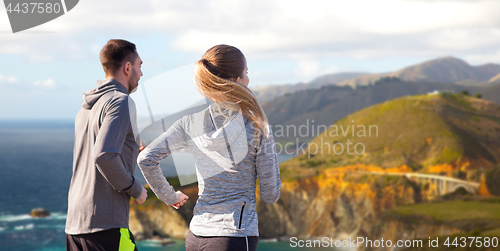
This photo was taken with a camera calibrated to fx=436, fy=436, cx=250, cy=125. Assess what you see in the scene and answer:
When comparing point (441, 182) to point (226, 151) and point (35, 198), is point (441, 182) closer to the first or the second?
point (226, 151)

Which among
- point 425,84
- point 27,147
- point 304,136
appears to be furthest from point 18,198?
point 425,84

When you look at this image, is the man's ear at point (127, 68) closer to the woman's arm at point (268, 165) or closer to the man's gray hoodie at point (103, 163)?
the man's gray hoodie at point (103, 163)

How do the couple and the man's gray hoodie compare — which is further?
the man's gray hoodie

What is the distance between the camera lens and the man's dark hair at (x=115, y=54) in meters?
2.60

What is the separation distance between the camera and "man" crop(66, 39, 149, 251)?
2.37m

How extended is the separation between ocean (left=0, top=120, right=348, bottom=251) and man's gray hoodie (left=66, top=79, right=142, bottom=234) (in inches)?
2436

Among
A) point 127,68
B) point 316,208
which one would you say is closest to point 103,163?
point 127,68

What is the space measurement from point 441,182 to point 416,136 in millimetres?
12297

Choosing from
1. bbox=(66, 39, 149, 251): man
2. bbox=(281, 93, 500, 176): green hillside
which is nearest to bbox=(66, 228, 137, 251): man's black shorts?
bbox=(66, 39, 149, 251): man

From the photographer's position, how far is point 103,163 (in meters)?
2.35

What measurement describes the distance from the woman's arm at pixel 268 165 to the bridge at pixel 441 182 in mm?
69163

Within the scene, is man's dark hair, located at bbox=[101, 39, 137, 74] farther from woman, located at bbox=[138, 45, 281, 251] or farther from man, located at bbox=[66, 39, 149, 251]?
woman, located at bbox=[138, 45, 281, 251]

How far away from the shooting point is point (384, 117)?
8494 centimetres

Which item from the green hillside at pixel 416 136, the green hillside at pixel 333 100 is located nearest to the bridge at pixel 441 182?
the green hillside at pixel 416 136
